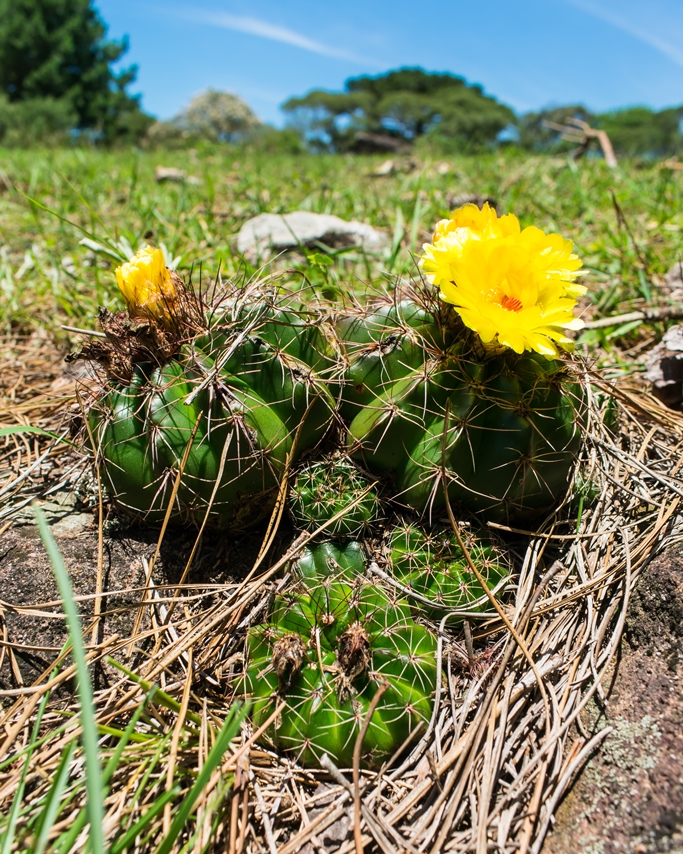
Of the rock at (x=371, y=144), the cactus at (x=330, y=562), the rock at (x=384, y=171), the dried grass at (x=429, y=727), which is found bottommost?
the dried grass at (x=429, y=727)

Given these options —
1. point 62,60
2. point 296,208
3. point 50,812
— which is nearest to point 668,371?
point 50,812

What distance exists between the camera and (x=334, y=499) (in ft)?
4.98

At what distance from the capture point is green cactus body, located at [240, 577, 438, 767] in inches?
51.1

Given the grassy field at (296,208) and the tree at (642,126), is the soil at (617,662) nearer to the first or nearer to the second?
the grassy field at (296,208)

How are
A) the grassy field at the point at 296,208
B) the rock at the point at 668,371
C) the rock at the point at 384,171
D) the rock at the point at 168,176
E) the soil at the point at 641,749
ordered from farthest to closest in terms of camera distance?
the rock at the point at 384,171
the rock at the point at 168,176
the grassy field at the point at 296,208
the rock at the point at 668,371
the soil at the point at 641,749

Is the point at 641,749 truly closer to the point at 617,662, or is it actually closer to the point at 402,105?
the point at 617,662

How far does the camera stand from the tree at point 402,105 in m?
33.8

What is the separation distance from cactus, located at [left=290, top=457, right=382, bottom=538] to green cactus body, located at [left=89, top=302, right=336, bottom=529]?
0.08 meters

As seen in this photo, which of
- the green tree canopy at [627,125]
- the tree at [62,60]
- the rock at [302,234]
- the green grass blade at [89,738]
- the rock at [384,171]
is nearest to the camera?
the green grass blade at [89,738]

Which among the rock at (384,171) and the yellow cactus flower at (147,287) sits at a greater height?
the rock at (384,171)

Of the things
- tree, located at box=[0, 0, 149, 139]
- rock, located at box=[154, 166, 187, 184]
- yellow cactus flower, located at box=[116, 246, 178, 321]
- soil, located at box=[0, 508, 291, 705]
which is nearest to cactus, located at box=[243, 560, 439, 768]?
soil, located at box=[0, 508, 291, 705]

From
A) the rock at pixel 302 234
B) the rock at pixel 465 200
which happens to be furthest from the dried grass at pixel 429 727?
the rock at pixel 465 200

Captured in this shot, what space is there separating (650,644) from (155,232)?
313cm

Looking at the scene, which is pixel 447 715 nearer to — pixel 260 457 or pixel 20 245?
pixel 260 457
